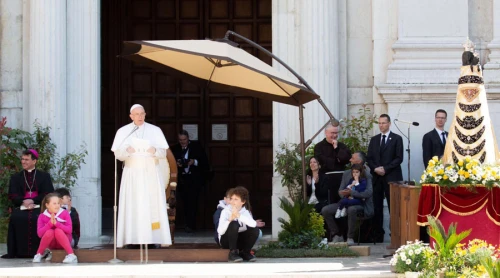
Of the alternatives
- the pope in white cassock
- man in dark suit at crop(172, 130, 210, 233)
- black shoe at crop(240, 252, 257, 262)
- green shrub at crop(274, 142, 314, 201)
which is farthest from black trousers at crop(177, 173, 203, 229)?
black shoe at crop(240, 252, 257, 262)

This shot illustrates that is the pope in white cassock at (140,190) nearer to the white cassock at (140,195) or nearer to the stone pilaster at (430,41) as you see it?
the white cassock at (140,195)

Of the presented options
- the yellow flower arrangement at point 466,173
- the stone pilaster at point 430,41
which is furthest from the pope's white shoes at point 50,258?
the stone pilaster at point 430,41

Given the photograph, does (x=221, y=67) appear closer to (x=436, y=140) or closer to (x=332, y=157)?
(x=332, y=157)

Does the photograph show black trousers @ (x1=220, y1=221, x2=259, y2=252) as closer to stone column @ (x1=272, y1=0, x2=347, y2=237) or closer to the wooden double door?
stone column @ (x1=272, y1=0, x2=347, y2=237)

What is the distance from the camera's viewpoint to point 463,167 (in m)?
13.7

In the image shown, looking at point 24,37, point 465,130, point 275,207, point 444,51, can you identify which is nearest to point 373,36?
point 444,51

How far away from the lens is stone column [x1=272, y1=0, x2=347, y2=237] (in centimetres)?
1758

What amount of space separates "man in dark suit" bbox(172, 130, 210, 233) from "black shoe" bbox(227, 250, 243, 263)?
476 centimetres

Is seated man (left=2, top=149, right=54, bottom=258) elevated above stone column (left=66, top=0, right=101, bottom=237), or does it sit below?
below

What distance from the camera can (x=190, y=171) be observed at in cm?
1900

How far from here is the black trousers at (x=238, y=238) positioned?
14203 mm

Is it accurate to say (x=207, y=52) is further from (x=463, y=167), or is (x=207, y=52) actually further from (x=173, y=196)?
(x=463, y=167)

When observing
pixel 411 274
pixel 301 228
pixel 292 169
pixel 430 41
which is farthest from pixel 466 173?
pixel 430 41

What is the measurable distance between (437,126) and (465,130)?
9.19ft
